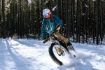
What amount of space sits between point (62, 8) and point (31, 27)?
33.0 feet

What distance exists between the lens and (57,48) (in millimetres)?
10977

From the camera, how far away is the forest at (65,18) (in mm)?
38219

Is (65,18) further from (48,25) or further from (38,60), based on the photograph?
(48,25)

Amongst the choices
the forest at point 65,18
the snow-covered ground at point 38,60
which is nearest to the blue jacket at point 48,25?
the snow-covered ground at point 38,60

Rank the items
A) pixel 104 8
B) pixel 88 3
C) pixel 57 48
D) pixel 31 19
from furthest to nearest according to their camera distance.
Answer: pixel 31 19, pixel 104 8, pixel 88 3, pixel 57 48

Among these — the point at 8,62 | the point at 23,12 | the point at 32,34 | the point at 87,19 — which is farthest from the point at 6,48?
the point at 23,12

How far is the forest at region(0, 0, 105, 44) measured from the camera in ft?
125

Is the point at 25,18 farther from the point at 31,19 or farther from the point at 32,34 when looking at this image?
the point at 32,34

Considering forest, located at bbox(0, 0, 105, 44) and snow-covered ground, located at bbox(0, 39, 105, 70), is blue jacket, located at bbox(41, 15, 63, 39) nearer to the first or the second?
snow-covered ground, located at bbox(0, 39, 105, 70)

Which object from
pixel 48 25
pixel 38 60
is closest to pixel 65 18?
pixel 38 60

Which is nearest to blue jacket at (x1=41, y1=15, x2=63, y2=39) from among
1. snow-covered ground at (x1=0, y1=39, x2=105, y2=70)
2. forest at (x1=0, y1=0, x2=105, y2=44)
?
snow-covered ground at (x1=0, y1=39, x2=105, y2=70)

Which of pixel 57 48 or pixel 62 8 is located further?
pixel 62 8

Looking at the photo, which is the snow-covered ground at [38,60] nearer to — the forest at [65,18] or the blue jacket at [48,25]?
the blue jacket at [48,25]

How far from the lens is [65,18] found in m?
39.4
